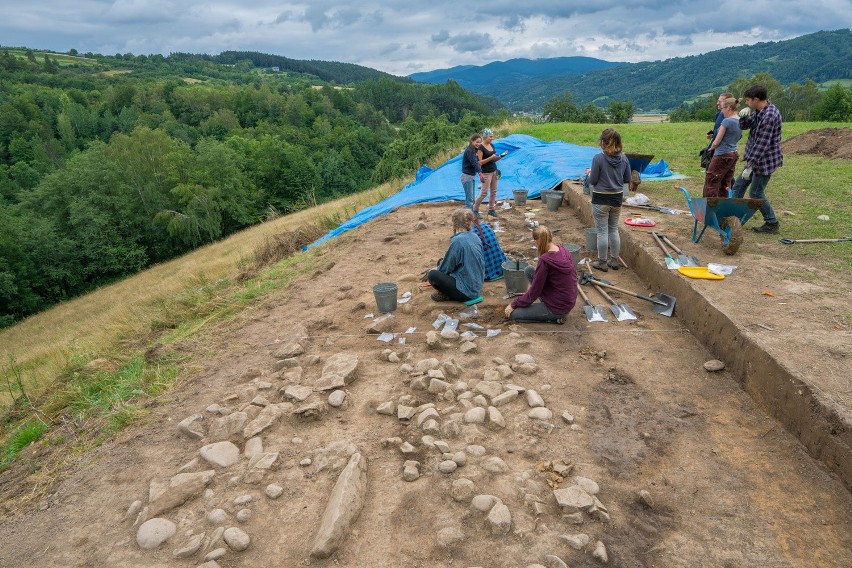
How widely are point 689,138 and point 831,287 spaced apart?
13.1m

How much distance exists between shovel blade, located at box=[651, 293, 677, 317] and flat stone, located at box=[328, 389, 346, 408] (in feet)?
11.8

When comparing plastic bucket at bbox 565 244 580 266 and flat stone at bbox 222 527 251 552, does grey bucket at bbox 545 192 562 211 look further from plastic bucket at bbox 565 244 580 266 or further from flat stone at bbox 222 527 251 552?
flat stone at bbox 222 527 251 552

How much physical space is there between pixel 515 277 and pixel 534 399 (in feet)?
7.48

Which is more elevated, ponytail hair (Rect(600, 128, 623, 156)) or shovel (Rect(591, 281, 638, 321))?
ponytail hair (Rect(600, 128, 623, 156))

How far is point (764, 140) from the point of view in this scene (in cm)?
607

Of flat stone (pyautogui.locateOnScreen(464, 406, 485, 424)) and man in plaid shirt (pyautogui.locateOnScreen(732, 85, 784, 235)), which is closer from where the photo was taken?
flat stone (pyautogui.locateOnScreen(464, 406, 485, 424))

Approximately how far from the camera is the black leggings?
18.9ft

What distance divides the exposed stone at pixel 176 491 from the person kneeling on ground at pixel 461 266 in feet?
10.8

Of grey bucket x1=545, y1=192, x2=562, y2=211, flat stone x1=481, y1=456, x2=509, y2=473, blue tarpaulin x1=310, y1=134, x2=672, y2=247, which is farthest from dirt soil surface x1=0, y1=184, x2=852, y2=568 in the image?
blue tarpaulin x1=310, y1=134, x2=672, y2=247

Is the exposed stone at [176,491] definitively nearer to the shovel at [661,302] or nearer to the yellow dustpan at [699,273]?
the shovel at [661,302]

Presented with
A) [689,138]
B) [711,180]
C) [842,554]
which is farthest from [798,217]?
[689,138]

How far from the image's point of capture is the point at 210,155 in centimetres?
3312

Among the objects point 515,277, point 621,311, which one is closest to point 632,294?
point 621,311

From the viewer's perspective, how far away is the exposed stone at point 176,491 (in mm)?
3172
